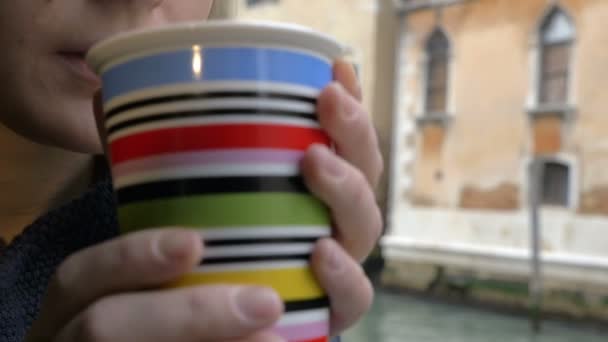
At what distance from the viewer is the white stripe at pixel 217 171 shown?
0.55 feet

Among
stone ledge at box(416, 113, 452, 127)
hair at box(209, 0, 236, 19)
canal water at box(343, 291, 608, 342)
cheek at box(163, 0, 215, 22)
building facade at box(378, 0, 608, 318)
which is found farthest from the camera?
stone ledge at box(416, 113, 452, 127)

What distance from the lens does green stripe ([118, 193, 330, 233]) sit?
168 mm

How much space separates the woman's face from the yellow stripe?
105mm

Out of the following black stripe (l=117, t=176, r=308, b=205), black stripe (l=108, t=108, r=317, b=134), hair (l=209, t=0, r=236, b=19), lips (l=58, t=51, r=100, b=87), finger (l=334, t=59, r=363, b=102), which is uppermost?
hair (l=209, t=0, r=236, b=19)

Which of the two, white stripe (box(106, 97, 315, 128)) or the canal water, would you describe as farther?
the canal water

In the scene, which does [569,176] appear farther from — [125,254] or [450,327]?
[125,254]

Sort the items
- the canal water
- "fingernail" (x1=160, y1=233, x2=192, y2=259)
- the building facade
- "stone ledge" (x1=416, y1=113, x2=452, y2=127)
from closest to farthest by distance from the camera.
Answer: "fingernail" (x1=160, y1=233, x2=192, y2=259), the canal water, the building facade, "stone ledge" (x1=416, y1=113, x2=452, y2=127)

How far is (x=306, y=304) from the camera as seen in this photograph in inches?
7.1

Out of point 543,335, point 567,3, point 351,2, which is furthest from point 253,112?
point 351,2

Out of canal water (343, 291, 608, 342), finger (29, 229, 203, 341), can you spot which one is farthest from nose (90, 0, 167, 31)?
canal water (343, 291, 608, 342)

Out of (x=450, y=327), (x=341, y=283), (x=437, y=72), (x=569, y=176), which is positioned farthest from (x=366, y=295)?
(x=437, y=72)

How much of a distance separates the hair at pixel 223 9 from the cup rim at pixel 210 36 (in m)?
0.23

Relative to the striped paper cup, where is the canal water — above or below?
below

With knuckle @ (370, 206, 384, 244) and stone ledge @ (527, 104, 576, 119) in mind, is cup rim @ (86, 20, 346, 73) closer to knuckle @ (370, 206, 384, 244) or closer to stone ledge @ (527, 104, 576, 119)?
knuckle @ (370, 206, 384, 244)
